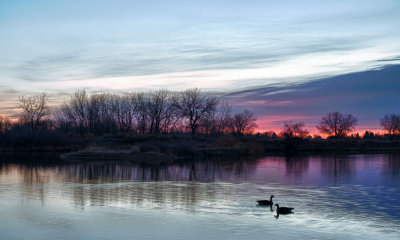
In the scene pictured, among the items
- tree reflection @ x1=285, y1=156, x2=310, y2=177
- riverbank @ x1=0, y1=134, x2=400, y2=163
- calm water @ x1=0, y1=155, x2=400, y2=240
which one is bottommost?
calm water @ x1=0, y1=155, x2=400, y2=240

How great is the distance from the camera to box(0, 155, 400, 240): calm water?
524 inches

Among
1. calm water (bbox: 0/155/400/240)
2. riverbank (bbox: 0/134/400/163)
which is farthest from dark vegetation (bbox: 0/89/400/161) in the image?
→ calm water (bbox: 0/155/400/240)

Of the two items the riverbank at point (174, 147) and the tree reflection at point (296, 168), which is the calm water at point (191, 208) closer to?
the tree reflection at point (296, 168)

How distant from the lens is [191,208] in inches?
682

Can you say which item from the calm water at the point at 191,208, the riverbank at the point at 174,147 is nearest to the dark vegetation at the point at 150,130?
the riverbank at the point at 174,147

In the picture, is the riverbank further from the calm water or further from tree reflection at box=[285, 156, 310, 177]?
the calm water

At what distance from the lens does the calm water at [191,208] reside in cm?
1331

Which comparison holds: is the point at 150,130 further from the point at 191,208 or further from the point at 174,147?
the point at 191,208

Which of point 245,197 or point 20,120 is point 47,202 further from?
point 20,120

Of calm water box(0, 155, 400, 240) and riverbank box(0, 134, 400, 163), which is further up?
riverbank box(0, 134, 400, 163)

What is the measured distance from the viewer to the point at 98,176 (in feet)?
96.4

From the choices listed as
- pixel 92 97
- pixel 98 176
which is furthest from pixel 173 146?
pixel 92 97

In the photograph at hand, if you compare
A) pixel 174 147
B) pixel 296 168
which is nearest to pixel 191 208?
pixel 296 168

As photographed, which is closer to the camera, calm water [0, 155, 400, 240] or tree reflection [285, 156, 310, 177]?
calm water [0, 155, 400, 240]
